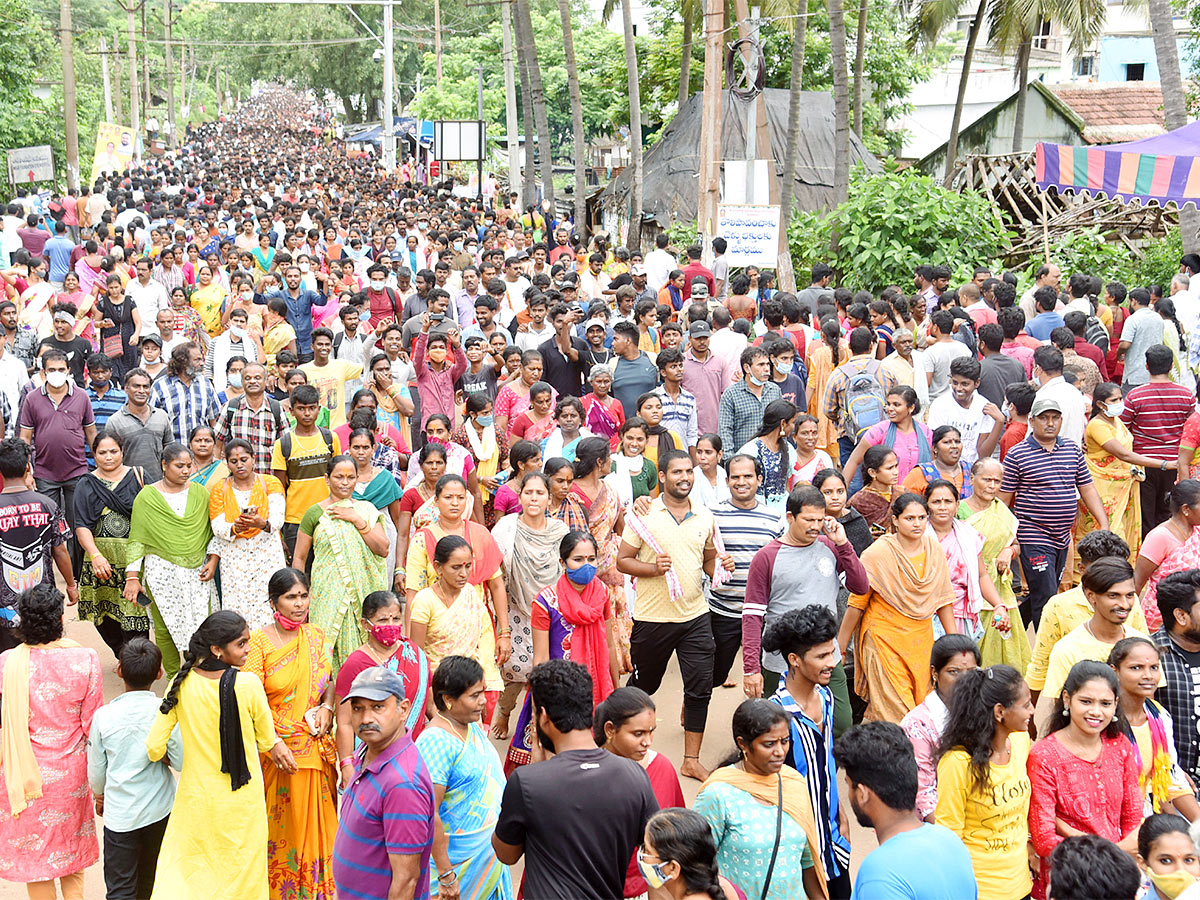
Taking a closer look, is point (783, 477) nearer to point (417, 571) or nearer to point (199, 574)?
point (417, 571)

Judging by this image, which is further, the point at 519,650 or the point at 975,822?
the point at 519,650

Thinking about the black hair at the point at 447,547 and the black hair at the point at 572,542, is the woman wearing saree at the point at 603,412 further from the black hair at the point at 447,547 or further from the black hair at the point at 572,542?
the black hair at the point at 447,547

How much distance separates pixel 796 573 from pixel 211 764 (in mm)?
2663

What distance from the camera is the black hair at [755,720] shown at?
3850mm

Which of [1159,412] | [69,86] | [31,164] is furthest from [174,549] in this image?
[69,86]

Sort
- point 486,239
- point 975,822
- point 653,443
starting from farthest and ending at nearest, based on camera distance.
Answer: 1. point 486,239
2. point 653,443
3. point 975,822

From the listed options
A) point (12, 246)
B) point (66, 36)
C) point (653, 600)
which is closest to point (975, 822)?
point (653, 600)

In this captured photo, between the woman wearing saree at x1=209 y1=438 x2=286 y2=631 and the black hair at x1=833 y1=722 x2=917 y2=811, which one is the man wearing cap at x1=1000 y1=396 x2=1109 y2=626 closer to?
the black hair at x1=833 y1=722 x2=917 y2=811

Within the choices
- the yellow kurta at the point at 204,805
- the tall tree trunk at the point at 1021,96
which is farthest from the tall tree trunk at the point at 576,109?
the yellow kurta at the point at 204,805

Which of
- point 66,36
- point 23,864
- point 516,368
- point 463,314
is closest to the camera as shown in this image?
point 23,864

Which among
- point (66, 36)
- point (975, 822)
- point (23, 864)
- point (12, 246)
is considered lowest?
point (23, 864)

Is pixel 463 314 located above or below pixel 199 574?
above

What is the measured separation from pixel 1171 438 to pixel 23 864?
7173 millimetres

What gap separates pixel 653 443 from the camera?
806 centimetres
